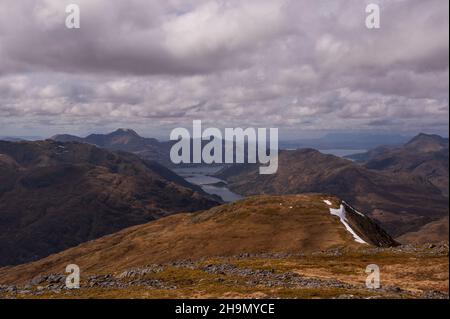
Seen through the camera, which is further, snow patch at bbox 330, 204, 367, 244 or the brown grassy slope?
snow patch at bbox 330, 204, 367, 244

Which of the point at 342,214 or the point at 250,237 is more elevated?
the point at 342,214

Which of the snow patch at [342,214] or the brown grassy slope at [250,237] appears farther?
the snow patch at [342,214]

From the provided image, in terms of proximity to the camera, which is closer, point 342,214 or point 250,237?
point 250,237

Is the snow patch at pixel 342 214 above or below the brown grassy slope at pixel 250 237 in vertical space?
above

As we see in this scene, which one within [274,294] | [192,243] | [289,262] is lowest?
[192,243]

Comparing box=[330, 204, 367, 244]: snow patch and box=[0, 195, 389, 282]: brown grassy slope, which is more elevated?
box=[330, 204, 367, 244]: snow patch
